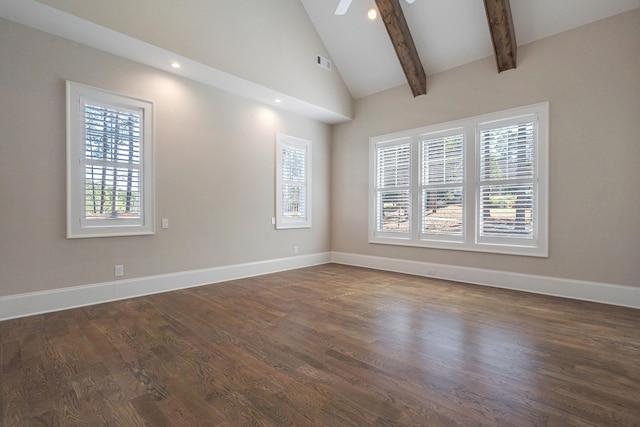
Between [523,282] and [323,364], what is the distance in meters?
3.62

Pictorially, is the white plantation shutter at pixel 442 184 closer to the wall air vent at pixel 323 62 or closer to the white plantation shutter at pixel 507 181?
the white plantation shutter at pixel 507 181

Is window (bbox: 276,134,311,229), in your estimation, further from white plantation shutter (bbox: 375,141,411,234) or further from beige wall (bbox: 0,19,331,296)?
white plantation shutter (bbox: 375,141,411,234)

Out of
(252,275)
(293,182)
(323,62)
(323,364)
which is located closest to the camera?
(323,364)

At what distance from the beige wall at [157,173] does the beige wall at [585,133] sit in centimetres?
345

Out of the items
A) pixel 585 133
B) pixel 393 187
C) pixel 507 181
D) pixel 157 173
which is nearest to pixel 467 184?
pixel 507 181

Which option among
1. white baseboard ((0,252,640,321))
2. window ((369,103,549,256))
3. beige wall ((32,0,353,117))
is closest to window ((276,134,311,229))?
white baseboard ((0,252,640,321))

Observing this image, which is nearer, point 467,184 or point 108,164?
point 108,164

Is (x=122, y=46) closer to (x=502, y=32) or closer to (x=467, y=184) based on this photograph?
(x=502, y=32)

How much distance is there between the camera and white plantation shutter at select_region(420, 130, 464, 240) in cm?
511

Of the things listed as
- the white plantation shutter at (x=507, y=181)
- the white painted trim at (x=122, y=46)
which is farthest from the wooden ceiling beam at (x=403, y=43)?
the white painted trim at (x=122, y=46)

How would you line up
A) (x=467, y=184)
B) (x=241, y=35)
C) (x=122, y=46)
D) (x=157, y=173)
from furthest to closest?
(x=467, y=184) < (x=241, y=35) < (x=157, y=173) < (x=122, y=46)

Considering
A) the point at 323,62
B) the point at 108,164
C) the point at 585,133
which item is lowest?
the point at 108,164

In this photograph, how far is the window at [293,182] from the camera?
5.87 meters

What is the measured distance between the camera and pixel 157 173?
4.29m
